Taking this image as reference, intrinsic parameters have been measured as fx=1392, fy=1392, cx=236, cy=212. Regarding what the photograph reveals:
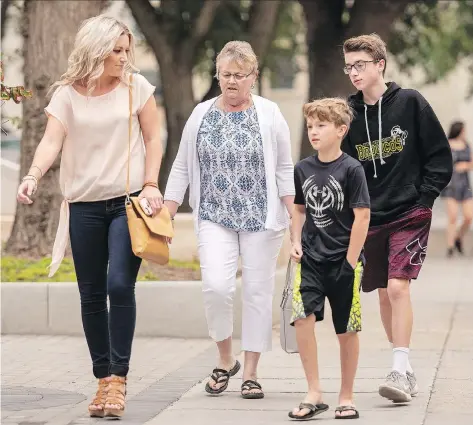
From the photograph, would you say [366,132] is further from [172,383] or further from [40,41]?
[40,41]

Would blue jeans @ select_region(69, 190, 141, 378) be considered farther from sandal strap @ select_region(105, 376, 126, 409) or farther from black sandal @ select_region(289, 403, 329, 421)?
black sandal @ select_region(289, 403, 329, 421)

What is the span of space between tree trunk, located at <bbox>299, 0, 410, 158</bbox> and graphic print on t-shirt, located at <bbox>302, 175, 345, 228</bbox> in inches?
591

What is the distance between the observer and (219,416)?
21.2 ft

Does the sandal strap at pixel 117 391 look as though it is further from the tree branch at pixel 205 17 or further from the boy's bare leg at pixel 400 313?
the tree branch at pixel 205 17

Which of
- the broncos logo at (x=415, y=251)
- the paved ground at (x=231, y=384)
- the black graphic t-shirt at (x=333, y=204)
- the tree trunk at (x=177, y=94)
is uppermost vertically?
the tree trunk at (x=177, y=94)

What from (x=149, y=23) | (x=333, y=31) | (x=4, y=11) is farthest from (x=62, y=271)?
(x=4, y=11)

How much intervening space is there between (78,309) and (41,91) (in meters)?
2.60

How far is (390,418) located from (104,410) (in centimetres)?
132

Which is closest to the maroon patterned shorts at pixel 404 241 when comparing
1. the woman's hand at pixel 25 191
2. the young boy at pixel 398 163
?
the young boy at pixel 398 163

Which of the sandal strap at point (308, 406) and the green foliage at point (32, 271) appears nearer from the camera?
the sandal strap at point (308, 406)

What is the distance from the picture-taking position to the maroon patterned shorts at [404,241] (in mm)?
6832

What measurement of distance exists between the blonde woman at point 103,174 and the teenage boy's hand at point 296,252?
68 cm

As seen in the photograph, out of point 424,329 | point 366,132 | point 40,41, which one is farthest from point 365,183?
point 40,41

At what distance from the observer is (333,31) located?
74.3 ft
